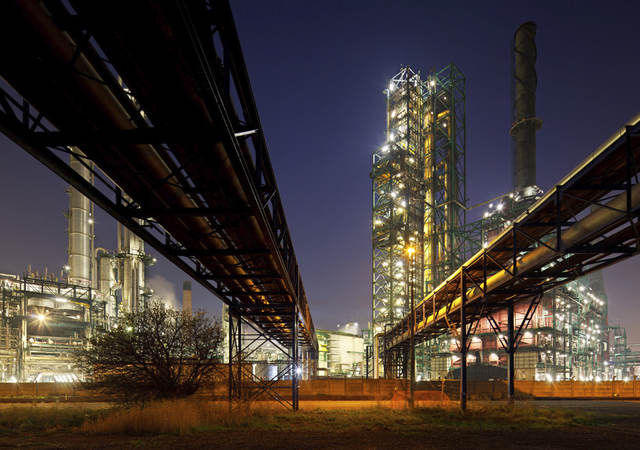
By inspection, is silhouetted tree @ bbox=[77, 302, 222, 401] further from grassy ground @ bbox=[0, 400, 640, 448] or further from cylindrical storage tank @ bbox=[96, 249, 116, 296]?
cylindrical storage tank @ bbox=[96, 249, 116, 296]

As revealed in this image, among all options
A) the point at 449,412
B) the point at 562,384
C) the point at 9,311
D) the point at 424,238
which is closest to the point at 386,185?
the point at 424,238

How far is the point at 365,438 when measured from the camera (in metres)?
11.0

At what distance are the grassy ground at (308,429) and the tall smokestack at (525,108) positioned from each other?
39.9m

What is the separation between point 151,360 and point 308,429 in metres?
7.86

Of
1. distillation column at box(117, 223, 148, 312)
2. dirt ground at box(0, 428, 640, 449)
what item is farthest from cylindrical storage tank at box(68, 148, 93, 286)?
dirt ground at box(0, 428, 640, 449)

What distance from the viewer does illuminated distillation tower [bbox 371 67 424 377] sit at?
51.8m

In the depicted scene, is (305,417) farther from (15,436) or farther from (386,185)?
(386,185)

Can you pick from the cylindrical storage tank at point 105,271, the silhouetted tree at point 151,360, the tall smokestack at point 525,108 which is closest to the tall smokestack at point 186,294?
the cylindrical storage tank at point 105,271

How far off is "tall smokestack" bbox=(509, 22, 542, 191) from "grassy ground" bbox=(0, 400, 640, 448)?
131 feet

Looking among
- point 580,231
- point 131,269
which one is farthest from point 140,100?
point 131,269

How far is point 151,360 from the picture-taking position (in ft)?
55.2

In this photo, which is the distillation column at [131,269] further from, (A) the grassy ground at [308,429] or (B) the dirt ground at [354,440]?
(B) the dirt ground at [354,440]

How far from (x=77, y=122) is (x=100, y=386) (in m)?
14.5

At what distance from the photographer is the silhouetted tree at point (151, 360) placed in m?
16.5
